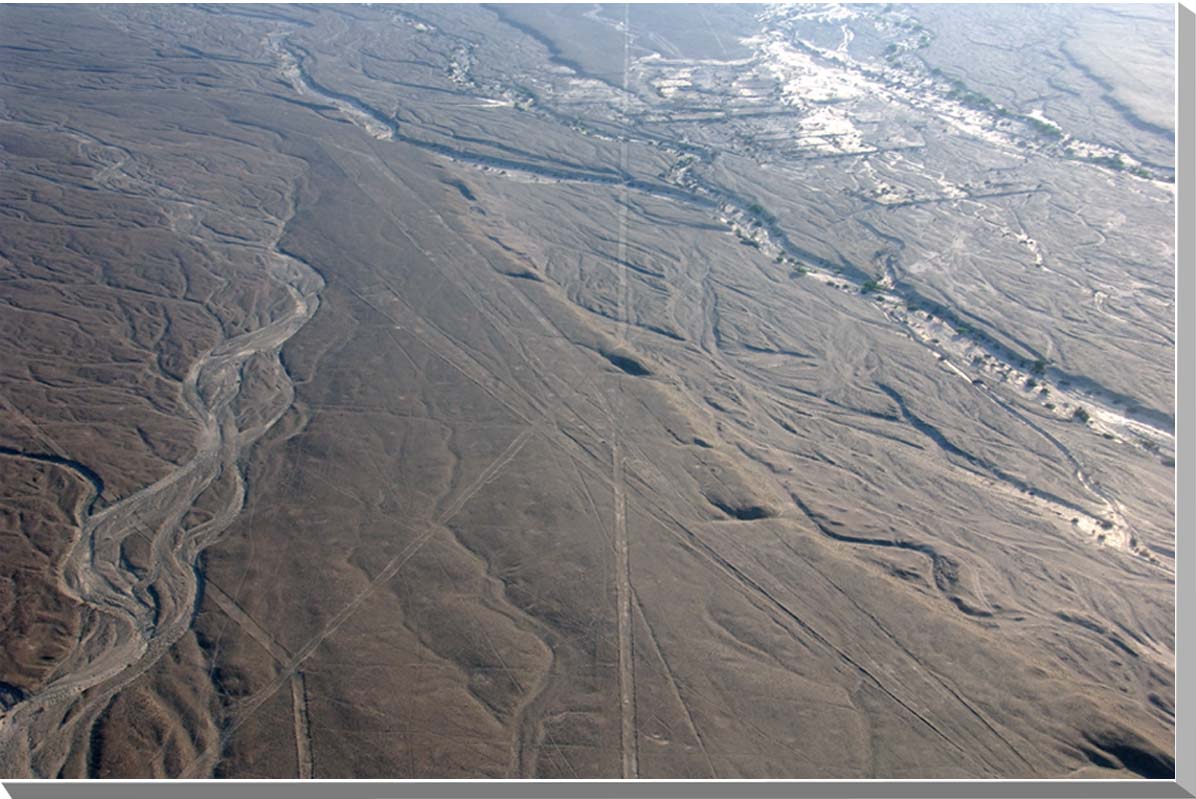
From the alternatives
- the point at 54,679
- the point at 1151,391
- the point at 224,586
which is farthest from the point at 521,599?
the point at 1151,391

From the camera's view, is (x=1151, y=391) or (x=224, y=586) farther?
(x=1151, y=391)

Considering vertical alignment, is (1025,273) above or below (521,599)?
above

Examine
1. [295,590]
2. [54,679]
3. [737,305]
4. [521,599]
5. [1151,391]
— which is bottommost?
[54,679]

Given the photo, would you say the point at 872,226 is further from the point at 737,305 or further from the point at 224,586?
the point at 224,586

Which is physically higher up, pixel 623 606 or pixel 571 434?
pixel 571 434

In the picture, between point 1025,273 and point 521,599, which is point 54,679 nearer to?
point 521,599

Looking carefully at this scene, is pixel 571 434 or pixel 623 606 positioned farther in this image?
Answer: pixel 571 434

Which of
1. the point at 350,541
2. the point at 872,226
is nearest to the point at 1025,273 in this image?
the point at 872,226

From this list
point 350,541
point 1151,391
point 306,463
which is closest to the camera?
point 350,541

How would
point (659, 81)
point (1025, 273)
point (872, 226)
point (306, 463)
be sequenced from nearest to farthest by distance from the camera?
1. point (306, 463)
2. point (1025, 273)
3. point (872, 226)
4. point (659, 81)

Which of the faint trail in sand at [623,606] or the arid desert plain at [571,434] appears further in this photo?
the arid desert plain at [571,434]

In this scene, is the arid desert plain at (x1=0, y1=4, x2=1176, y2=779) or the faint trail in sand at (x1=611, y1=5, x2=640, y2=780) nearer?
the faint trail in sand at (x1=611, y1=5, x2=640, y2=780)
